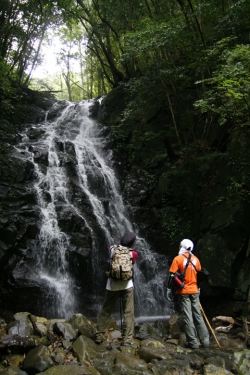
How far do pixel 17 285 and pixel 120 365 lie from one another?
4805mm

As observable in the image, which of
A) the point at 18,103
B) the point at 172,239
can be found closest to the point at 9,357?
the point at 172,239

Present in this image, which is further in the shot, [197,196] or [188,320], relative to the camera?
[197,196]

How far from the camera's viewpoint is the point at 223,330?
6.21 m

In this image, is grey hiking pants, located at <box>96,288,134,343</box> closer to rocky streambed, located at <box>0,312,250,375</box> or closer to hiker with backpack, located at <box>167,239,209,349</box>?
rocky streambed, located at <box>0,312,250,375</box>

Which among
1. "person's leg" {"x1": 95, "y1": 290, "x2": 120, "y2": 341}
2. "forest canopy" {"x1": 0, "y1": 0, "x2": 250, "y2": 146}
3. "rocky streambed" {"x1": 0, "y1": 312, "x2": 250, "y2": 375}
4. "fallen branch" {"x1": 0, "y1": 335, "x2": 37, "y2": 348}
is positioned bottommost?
"rocky streambed" {"x1": 0, "y1": 312, "x2": 250, "y2": 375}

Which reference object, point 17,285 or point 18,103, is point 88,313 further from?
point 18,103

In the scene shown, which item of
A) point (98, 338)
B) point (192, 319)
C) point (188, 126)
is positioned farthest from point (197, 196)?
point (98, 338)

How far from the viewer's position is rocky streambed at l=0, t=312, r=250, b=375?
3.94 m

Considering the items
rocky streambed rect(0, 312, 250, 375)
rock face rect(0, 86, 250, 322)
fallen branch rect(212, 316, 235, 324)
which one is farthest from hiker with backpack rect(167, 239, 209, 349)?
rock face rect(0, 86, 250, 322)

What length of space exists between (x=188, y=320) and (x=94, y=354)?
1.66m

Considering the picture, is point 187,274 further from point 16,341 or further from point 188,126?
point 188,126

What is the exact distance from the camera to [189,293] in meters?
4.97

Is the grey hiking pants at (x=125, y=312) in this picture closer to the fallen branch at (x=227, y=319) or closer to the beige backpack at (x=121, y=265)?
the beige backpack at (x=121, y=265)

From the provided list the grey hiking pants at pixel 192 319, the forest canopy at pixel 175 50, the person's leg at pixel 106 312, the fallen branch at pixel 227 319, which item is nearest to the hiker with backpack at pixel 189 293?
the grey hiking pants at pixel 192 319
